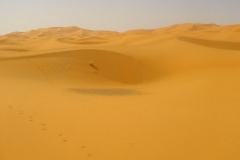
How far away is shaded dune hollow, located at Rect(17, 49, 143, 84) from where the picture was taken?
441 inches

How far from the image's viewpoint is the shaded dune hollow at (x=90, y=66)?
11.2 m

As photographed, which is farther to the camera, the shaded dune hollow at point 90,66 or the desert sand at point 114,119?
the shaded dune hollow at point 90,66

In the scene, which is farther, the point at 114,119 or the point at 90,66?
the point at 90,66

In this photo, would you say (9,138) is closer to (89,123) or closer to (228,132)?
(89,123)

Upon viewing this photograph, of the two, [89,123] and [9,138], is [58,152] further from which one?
[89,123]

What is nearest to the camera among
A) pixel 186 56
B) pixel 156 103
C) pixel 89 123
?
pixel 89 123

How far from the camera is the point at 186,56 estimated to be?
14.0 metres

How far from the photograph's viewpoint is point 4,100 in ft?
19.8

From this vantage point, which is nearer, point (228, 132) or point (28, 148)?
point (28, 148)

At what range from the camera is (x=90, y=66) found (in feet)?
41.8

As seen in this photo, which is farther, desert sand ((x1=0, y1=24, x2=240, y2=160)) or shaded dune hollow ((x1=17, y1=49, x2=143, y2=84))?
shaded dune hollow ((x1=17, y1=49, x2=143, y2=84))

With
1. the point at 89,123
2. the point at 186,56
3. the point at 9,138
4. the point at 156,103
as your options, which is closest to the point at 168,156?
the point at 89,123

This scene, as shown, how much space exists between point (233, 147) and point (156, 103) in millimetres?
2830

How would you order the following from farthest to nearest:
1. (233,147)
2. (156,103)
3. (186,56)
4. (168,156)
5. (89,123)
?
(186,56), (156,103), (89,123), (233,147), (168,156)
